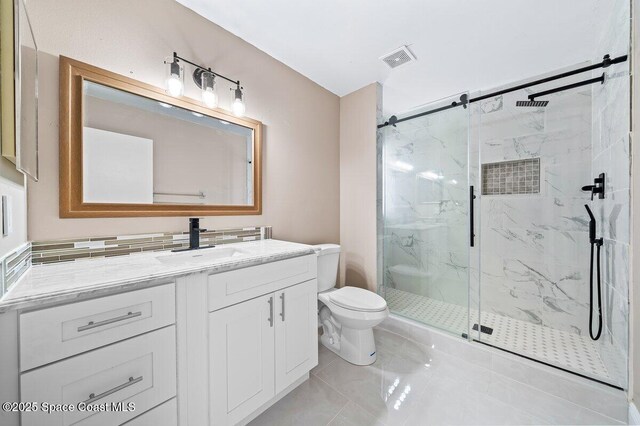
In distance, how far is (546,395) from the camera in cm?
147

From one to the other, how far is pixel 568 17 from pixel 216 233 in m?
2.73

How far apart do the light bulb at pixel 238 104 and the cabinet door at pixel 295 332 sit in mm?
1264

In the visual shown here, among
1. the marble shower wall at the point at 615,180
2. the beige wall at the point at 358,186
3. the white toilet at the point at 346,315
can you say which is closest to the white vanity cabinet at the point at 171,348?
the white toilet at the point at 346,315

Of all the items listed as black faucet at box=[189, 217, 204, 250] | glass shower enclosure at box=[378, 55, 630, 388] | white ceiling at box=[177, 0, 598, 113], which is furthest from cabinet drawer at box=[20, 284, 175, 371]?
glass shower enclosure at box=[378, 55, 630, 388]

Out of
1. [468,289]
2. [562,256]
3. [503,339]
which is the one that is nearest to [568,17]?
[562,256]

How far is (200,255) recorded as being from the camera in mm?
1439

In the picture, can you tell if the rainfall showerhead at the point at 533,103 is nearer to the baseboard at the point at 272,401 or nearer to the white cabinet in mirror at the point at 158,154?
the white cabinet in mirror at the point at 158,154

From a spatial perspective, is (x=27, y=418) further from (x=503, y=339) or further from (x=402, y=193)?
→ (x=503, y=339)

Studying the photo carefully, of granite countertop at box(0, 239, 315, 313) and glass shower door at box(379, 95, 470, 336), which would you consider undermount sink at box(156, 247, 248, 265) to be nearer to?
granite countertop at box(0, 239, 315, 313)

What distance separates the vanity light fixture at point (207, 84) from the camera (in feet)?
4.51

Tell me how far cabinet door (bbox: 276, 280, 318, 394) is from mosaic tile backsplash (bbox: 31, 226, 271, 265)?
0.65 metres

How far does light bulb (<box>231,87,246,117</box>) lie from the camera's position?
1651mm

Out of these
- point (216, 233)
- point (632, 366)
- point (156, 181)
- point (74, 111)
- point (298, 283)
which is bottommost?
point (632, 366)

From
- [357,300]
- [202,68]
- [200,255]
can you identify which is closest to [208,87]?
[202,68]
